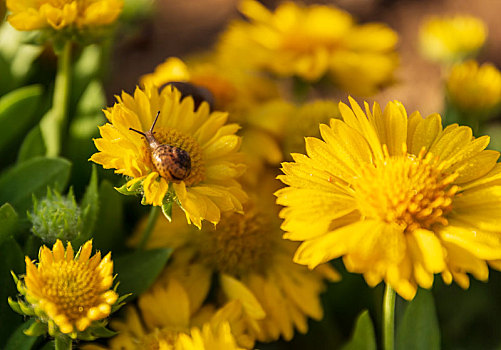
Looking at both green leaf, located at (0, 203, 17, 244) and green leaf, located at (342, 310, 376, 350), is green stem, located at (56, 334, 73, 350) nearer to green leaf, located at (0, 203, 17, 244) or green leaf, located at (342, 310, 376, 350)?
green leaf, located at (0, 203, 17, 244)

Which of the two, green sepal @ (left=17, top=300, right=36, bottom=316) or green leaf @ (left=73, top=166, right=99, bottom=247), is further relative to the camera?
green leaf @ (left=73, top=166, right=99, bottom=247)

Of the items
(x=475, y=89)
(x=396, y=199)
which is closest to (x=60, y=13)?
(x=396, y=199)

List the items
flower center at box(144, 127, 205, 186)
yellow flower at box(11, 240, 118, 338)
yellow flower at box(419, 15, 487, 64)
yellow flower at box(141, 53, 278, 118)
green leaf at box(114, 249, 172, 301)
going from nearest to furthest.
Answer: yellow flower at box(11, 240, 118, 338), flower center at box(144, 127, 205, 186), green leaf at box(114, 249, 172, 301), yellow flower at box(141, 53, 278, 118), yellow flower at box(419, 15, 487, 64)

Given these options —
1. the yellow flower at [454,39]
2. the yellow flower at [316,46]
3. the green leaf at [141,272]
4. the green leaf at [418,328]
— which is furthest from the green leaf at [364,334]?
the yellow flower at [454,39]

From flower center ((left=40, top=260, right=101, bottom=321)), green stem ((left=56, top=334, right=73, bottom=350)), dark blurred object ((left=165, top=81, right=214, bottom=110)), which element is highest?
dark blurred object ((left=165, top=81, right=214, bottom=110))

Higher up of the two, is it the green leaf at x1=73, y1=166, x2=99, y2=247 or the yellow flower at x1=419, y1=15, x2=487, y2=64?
the yellow flower at x1=419, y1=15, x2=487, y2=64

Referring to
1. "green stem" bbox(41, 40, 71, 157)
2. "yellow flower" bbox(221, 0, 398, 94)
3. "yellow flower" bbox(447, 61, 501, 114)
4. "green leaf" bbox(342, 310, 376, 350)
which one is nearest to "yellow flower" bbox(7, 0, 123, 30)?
"green stem" bbox(41, 40, 71, 157)

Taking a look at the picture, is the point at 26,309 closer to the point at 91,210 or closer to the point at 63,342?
the point at 63,342
